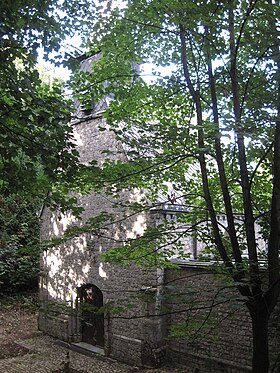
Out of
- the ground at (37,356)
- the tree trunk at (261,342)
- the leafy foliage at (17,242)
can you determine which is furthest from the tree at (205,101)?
the leafy foliage at (17,242)

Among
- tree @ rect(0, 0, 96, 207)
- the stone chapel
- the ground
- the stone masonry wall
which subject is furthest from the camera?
the stone masonry wall

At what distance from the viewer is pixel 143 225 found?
10875 mm

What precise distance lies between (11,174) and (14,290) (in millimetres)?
15000

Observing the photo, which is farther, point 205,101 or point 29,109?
point 205,101

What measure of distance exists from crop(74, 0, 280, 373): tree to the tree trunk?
1 centimetres

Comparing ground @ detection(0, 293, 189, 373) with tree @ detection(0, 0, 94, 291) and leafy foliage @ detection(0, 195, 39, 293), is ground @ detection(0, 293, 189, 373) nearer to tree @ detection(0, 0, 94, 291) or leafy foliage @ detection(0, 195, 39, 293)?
leafy foliage @ detection(0, 195, 39, 293)

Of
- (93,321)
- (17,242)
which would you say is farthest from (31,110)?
(17,242)

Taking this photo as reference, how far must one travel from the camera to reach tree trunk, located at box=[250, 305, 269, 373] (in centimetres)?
521

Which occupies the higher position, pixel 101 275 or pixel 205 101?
pixel 205 101

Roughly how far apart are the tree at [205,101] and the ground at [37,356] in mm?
4790

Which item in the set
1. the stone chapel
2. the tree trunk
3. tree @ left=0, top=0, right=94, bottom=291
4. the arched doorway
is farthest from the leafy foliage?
the tree trunk

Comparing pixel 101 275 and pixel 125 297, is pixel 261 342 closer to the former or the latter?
pixel 125 297

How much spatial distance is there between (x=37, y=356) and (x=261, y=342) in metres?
8.29

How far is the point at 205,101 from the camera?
5.96 meters
